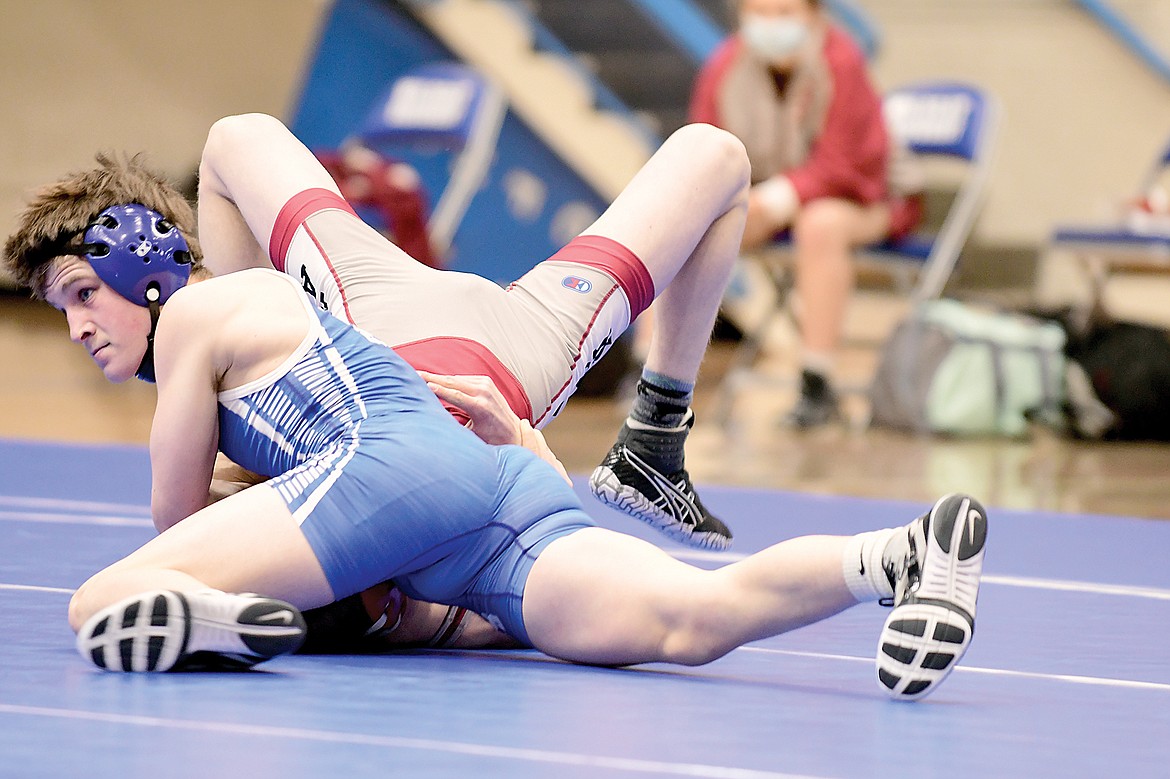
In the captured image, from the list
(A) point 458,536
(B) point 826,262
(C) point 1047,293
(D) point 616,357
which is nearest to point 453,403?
(A) point 458,536

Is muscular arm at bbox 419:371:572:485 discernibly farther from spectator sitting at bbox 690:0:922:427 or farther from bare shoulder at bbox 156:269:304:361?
spectator sitting at bbox 690:0:922:427

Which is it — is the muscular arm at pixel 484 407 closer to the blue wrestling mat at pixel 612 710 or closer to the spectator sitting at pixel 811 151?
the blue wrestling mat at pixel 612 710

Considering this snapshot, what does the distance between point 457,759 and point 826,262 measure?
4.10 meters

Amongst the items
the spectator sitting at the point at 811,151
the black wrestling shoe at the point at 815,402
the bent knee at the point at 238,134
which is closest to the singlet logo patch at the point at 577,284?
the bent knee at the point at 238,134

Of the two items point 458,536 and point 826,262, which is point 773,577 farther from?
point 826,262

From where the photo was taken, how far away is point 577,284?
2.46 m

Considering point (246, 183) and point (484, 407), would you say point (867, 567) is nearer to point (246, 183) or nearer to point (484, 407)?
point (484, 407)

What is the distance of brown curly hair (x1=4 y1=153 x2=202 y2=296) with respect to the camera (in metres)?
2.07

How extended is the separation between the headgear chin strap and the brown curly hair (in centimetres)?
2

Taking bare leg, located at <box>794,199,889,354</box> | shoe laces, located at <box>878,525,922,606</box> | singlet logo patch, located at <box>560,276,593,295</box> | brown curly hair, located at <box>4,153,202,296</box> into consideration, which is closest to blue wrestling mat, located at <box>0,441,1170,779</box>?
shoe laces, located at <box>878,525,922,606</box>

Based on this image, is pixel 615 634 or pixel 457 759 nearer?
pixel 457 759

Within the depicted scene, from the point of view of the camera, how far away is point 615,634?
195 cm

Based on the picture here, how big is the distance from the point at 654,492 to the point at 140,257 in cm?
90

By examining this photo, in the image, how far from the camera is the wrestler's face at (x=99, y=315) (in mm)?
2066
